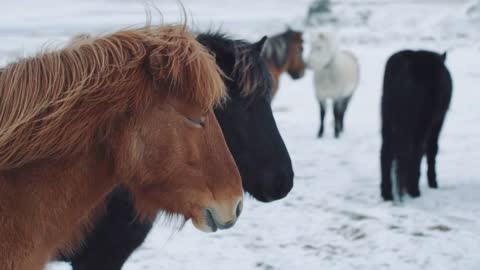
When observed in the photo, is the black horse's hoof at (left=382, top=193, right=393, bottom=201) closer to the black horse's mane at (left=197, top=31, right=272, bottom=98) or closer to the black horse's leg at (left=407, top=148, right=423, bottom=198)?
the black horse's leg at (left=407, top=148, right=423, bottom=198)

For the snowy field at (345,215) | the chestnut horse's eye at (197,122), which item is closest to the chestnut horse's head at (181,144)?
the chestnut horse's eye at (197,122)

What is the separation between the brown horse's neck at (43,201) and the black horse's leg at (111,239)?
0.91 meters

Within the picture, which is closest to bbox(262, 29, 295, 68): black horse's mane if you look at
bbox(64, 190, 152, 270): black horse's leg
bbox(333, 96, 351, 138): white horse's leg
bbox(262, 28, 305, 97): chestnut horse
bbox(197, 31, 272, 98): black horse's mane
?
bbox(262, 28, 305, 97): chestnut horse

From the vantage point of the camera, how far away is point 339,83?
9.29 m

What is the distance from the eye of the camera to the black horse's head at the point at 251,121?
2.63 metres

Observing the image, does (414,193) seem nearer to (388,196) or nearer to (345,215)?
(388,196)

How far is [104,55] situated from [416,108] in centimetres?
441

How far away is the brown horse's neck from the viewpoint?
150cm

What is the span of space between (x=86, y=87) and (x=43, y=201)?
35cm

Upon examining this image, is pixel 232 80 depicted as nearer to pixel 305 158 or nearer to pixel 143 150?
pixel 143 150

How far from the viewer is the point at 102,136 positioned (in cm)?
154

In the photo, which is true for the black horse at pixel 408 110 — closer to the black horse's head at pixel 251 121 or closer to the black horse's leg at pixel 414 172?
the black horse's leg at pixel 414 172

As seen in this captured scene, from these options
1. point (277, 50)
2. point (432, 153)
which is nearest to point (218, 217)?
point (432, 153)

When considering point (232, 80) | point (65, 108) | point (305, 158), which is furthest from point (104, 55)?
point (305, 158)
